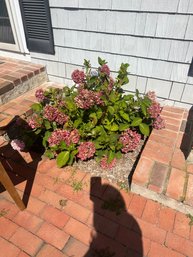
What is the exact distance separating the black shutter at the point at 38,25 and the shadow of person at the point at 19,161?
132cm

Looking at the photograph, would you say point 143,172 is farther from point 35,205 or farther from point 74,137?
point 35,205

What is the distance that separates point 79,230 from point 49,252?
0.29 meters

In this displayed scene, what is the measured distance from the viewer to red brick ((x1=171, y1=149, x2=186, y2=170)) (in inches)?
84.7

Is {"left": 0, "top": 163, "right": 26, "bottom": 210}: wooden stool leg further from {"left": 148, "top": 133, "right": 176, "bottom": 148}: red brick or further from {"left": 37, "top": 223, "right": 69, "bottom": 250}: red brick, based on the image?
{"left": 148, "top": 133, "right": 176, "bottom": 148}: red brick

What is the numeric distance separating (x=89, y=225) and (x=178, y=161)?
106 centimetres

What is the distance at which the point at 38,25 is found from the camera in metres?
3.22

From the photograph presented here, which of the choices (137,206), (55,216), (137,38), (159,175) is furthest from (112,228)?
(137,38)

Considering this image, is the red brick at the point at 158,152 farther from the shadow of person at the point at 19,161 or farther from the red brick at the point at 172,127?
the shadow of person at the point at 19,161

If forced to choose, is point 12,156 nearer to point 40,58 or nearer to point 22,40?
point 40,58

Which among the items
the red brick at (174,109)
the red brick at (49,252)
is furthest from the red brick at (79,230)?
the red brick at (174,109)

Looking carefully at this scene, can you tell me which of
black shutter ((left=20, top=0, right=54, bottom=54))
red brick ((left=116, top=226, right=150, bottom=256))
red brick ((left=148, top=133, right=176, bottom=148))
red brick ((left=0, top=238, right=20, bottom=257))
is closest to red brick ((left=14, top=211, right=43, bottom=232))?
red brick ((left=0, top=238, right=20, bottom=257))

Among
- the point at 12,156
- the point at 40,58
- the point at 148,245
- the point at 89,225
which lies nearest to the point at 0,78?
the point at 40,58

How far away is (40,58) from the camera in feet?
11.8

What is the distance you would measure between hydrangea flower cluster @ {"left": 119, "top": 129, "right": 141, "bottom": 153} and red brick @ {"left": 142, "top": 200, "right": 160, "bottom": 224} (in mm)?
629
